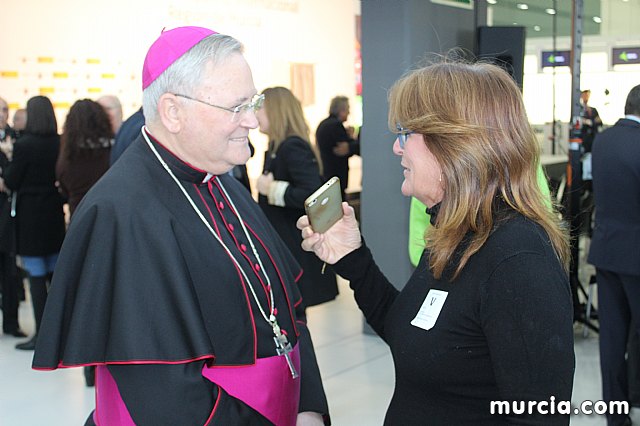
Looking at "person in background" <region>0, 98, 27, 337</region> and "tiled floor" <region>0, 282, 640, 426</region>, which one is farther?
"person in background" <region>0, 98, 27, 337</region>

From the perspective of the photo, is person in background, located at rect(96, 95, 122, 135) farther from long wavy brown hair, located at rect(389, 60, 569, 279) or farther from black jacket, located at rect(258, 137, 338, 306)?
long wavy brown hair, located at rect(389, 60, 569, 279)

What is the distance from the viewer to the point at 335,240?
199cm

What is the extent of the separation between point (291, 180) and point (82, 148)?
1545mm

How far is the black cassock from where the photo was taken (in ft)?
5.32

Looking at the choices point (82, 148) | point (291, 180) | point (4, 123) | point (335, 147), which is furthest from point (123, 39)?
point (291, 180)

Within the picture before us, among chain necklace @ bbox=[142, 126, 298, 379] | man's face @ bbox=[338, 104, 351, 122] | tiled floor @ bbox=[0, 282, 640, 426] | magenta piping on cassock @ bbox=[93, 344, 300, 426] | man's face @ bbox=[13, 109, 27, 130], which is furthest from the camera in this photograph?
man's face @ bbox=[338, 104, 351, 122]

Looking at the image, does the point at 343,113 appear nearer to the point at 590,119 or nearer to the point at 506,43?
the point at 590,119

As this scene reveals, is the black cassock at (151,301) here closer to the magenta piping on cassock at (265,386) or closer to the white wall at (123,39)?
the magenta piping on cassock at (265,386)

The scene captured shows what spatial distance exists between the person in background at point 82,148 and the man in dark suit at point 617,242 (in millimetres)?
3194

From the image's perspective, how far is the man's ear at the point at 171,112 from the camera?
5.61 feet

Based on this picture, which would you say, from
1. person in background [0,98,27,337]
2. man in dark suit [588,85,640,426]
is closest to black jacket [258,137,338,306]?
man in dark suit [588,85,640,426]

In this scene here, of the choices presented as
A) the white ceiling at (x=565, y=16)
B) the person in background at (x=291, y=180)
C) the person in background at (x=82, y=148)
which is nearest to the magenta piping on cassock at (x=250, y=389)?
the person in background at (x=291, y=180)

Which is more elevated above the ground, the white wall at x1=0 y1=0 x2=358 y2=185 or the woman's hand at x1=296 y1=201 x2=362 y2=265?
the white wall at x1=0 y1=0 x2=358 y2=185

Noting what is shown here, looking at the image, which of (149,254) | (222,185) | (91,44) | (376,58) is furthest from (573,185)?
(91,44)
